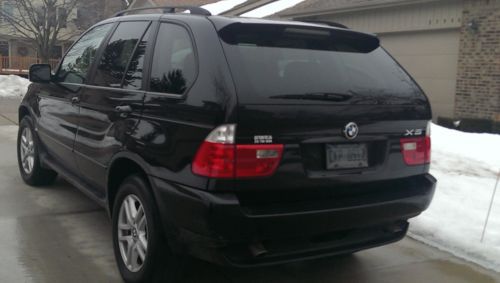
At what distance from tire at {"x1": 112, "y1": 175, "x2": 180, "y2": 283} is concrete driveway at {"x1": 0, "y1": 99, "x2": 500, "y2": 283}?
0.24m

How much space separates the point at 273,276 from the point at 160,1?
Result: 24.4m

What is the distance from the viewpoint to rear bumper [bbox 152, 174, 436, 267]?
286 centimetres

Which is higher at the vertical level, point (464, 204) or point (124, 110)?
point (124, 110)

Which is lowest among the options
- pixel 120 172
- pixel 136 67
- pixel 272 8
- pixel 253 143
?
pixel 120 172

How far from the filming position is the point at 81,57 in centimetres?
486

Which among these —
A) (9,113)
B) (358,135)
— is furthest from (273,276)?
A: (9,113)

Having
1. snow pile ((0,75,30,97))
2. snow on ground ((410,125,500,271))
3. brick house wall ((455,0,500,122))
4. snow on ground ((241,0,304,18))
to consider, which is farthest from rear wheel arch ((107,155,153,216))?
snow pile ((0,75,30,97))

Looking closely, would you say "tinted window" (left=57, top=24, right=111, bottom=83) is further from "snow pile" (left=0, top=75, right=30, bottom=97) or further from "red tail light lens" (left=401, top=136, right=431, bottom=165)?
"snow pile" (left=0, top=75, right=30, bottom=97)

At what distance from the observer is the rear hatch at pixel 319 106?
295 centimetres

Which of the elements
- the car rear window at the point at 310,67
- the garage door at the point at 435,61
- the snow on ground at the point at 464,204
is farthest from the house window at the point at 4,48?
the car rear window at the point at 310,67

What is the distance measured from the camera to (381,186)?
3404 mm

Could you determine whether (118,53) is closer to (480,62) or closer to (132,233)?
(132,233)

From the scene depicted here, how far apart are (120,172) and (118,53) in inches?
38.1

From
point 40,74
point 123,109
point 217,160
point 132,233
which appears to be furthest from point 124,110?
point 40,74
